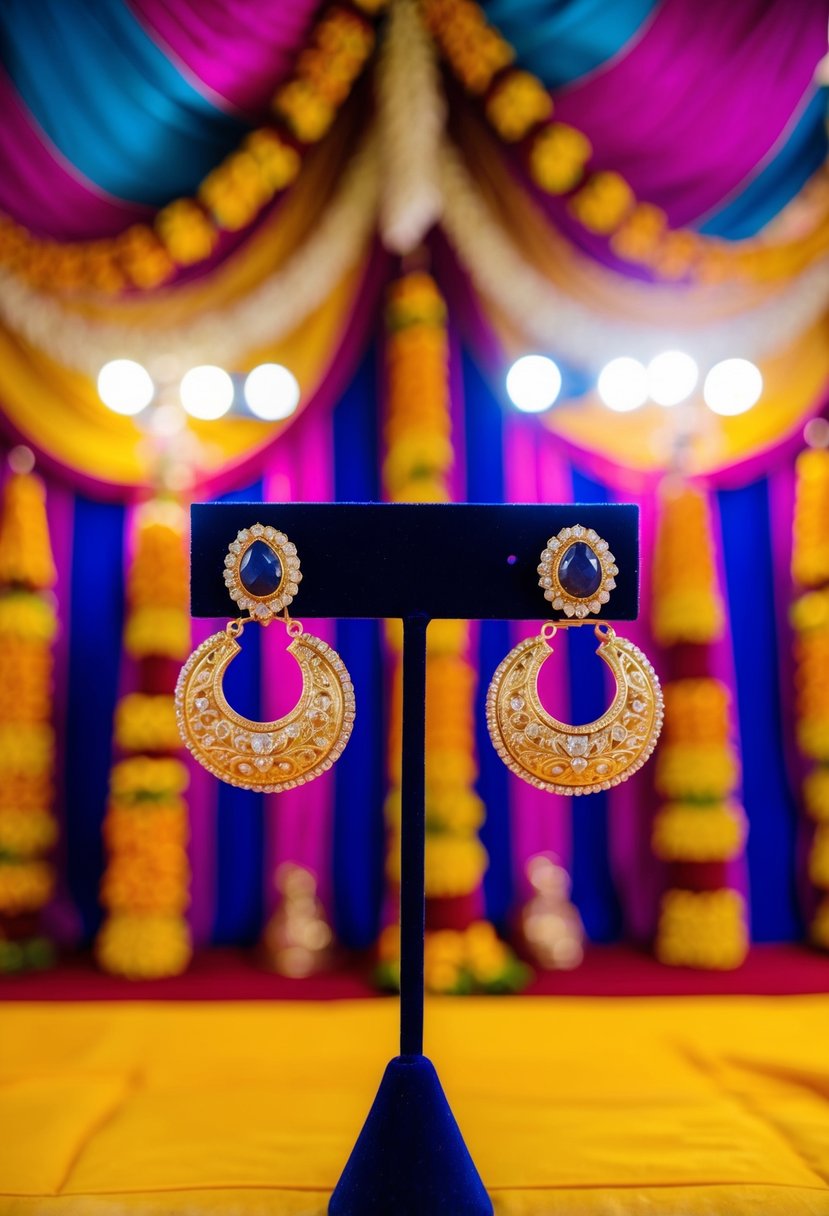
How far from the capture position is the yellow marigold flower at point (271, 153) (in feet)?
6.15

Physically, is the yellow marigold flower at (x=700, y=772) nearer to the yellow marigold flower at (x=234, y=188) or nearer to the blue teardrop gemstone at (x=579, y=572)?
the blue teardrop gemstone at (x=579, y=572)

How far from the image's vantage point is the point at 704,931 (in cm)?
188

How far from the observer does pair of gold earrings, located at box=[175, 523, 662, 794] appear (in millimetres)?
930

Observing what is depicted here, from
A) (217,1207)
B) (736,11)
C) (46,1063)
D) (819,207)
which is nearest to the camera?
(217,1207)

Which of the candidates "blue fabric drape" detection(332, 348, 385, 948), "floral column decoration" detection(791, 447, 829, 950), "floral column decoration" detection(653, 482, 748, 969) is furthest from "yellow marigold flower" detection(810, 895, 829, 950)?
"blue fabric drape" detection(332, 348, 385, 948)

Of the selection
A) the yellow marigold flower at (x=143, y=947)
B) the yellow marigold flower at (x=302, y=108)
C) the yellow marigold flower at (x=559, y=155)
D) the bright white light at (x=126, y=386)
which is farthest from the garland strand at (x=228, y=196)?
the yellow marigold flower at (x=143, y=947)

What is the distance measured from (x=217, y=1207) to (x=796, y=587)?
66.0 inches

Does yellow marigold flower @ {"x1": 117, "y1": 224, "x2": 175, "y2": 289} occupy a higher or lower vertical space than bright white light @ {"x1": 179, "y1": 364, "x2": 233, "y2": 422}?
higher

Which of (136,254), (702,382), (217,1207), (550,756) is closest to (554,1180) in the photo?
(217,1207)

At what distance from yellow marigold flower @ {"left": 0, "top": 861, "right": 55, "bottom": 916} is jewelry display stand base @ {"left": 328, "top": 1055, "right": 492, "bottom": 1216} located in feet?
3.92

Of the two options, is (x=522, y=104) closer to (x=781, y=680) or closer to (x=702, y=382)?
(x=702, y=382)

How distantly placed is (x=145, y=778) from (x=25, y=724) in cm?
27

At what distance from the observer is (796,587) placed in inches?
81.4

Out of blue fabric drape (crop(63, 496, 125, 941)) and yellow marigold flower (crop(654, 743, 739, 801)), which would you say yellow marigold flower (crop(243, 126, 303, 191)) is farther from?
yellow marigold flower (crop(654, 743, 739, 801))
